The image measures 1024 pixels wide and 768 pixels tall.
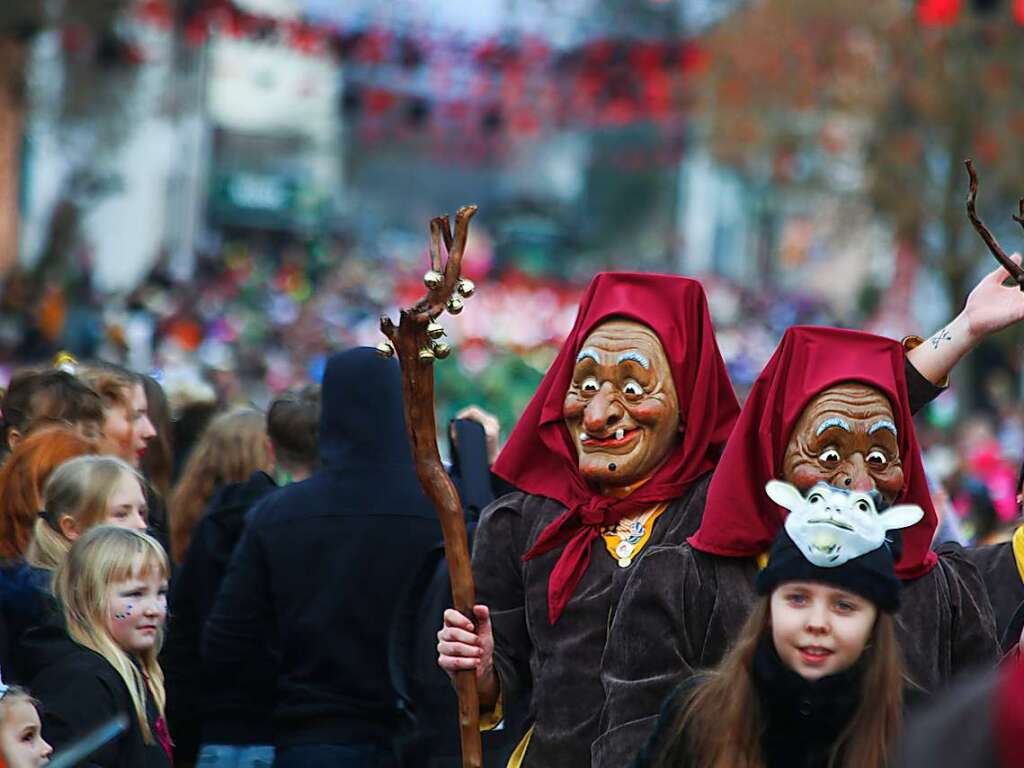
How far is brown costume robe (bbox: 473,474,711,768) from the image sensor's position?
4.82 meters

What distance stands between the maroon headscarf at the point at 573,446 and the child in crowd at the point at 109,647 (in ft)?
3.19

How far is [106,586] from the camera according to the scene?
5105 mm

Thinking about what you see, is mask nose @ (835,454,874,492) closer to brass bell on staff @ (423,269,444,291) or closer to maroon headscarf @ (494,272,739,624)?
maroon headscarf @ (494,272,739,624)

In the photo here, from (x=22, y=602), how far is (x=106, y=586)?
16.6 inches

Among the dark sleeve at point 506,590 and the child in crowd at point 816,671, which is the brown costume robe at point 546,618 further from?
the child in crowd at point 816,671

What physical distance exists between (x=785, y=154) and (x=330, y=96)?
128ft

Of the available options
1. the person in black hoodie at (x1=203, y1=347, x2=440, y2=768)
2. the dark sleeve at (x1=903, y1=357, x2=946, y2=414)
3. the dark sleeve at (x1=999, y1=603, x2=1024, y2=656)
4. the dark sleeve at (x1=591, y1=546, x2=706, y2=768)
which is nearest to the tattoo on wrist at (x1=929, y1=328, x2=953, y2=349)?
the dark sleeve at (x1=903, y1=357, x2=946, y2=414)

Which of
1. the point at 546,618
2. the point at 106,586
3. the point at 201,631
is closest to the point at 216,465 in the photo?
the point at 201,631

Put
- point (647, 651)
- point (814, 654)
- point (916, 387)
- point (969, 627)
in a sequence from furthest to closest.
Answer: point (916, 387) → point (969, 627) → point (647, 651) → point (814, 654)

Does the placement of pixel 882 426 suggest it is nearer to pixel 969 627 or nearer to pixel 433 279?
pixel 969 627

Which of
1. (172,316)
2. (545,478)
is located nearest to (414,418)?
(545,478)

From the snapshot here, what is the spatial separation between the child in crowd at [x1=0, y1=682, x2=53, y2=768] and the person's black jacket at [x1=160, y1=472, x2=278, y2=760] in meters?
1.81

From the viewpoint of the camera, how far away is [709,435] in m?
5.00

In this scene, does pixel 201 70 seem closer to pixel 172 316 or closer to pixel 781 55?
pixel 781 55
